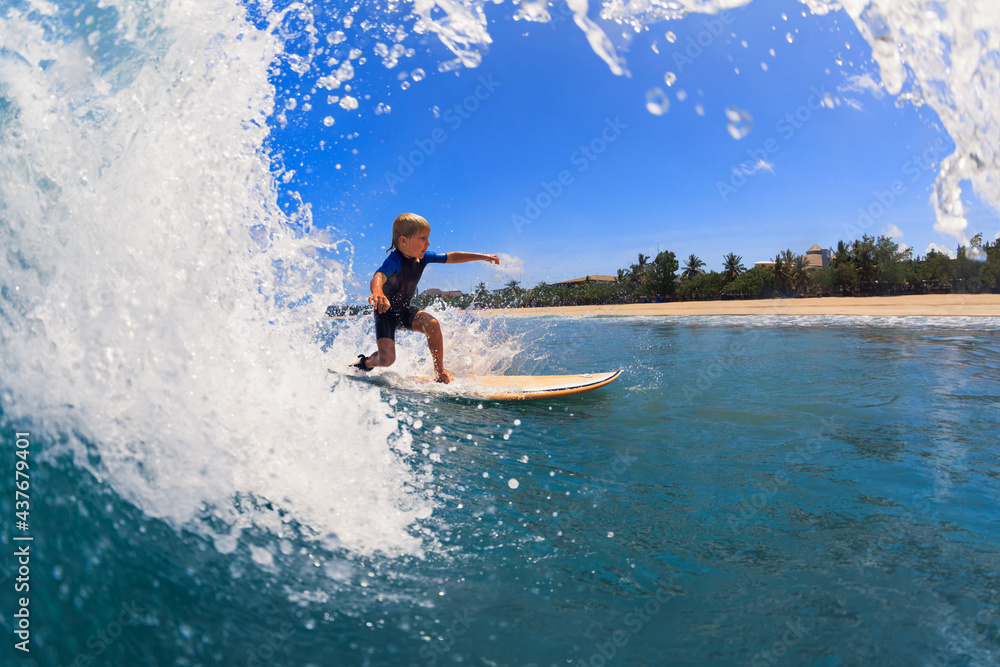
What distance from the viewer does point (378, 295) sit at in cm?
539

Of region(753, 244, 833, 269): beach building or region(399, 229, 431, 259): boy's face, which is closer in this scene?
region(399, 229, 431, 259): boy's face

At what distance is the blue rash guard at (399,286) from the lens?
6.28 metres

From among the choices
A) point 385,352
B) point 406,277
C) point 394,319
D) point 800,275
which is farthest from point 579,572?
point 800,275

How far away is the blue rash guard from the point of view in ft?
20.6

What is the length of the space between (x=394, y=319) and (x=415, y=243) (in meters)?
1.08

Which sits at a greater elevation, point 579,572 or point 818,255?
point 818,255

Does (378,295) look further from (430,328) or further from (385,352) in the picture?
(385,352)

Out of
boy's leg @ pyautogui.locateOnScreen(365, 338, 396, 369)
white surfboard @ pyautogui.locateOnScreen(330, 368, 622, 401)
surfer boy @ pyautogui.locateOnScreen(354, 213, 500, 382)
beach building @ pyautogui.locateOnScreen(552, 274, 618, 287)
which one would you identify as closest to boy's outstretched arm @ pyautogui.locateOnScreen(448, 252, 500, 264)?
surfer boy @ pyautogui.locateOnScreen(354, 213, 500, 382)

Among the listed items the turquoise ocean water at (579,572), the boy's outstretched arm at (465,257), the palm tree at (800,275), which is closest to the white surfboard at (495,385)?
the boy's outstretched arm at (465,257)

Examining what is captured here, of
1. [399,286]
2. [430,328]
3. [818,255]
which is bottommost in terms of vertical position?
[430,328]

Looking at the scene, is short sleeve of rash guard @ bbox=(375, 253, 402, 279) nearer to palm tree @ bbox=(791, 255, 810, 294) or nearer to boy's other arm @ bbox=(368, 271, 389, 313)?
boy's other arm @ bbox=(368, 271, 389, 313)

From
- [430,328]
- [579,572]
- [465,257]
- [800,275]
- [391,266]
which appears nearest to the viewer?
[579,572]

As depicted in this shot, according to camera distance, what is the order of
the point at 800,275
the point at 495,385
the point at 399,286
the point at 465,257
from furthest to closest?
1. the point at 800,275
2. the point at 495,385
3. the point at 465,257
4. the point at 399,286

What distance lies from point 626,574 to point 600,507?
32.3 inches
